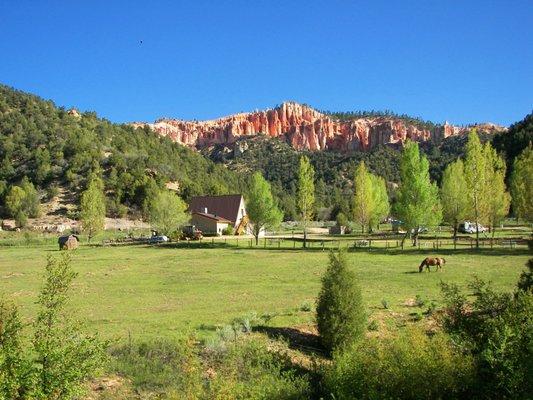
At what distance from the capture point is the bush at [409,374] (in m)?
9.64

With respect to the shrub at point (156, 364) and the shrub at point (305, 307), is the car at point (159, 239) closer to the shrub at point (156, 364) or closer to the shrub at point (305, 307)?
the shrub at point (305, 307)

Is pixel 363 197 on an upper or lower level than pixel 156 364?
upper

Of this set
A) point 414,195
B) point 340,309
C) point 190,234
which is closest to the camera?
point 340,309

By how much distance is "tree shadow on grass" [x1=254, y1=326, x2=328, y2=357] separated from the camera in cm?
1422

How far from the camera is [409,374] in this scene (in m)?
9.70

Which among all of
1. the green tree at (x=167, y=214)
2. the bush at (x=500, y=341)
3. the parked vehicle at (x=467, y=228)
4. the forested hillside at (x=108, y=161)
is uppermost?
the forested hillside at (x=108, y=161)

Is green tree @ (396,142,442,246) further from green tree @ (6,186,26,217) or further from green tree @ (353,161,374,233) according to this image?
green tree @ (6,186,26,217)

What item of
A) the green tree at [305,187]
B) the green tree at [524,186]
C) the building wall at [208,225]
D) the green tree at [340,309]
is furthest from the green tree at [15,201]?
the green tree at [340,309]

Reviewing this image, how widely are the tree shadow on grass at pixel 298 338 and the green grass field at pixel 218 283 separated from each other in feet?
2.38

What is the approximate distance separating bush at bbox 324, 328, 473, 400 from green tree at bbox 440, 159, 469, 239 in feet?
132

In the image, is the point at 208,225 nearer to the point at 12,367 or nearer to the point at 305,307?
the point at 305,307

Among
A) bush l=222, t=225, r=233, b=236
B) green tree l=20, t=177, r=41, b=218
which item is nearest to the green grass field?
bush l=222, t=225, r=233, b=236

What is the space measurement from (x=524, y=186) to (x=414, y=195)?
1159 centimetres

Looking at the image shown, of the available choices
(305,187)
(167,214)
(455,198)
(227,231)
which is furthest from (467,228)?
(167,214)
